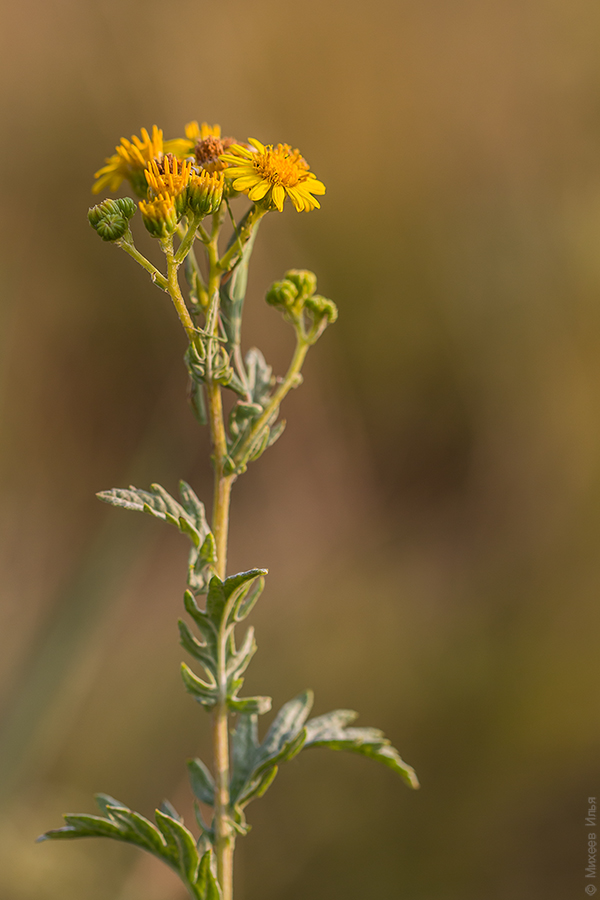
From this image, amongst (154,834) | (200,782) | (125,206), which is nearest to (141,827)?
(154,834)

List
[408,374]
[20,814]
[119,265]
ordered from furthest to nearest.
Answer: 1. [408,374]
2. [119,265]
3. [20,814]

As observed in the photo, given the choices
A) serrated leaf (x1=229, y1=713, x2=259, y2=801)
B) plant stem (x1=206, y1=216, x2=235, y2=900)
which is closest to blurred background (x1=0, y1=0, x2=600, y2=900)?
serrated leaf (x1=229, y1=713, x2=259, y2=801)

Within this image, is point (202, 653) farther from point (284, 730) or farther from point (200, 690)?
point (284, 730)

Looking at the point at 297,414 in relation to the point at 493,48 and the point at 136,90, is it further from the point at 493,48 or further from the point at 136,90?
the point at 493,48

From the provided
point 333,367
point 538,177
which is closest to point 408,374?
point 333,367

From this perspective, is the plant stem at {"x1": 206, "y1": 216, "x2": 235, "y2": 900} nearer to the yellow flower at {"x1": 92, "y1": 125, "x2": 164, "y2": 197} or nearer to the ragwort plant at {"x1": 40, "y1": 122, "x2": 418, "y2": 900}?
the ragwort plant at {"x1": 40, "y1": 122, "x2": 418, "y2": 900}

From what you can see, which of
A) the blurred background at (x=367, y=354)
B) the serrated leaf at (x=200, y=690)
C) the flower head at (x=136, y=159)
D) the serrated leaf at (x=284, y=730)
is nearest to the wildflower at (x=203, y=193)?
the flower head at (x=136, y=159)
